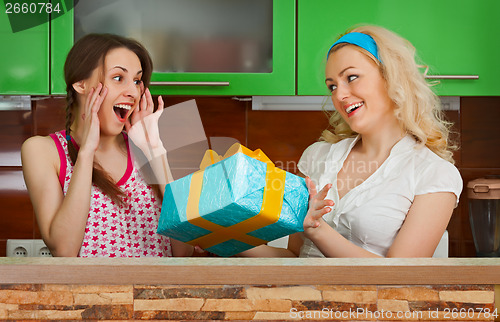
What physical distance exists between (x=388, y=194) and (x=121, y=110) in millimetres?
650

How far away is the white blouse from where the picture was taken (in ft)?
3.59

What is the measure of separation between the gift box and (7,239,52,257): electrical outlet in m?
1.25

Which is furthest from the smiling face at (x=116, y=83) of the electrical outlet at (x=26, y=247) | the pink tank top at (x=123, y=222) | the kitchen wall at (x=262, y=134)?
the electrical outlet at (x=26, y=247)

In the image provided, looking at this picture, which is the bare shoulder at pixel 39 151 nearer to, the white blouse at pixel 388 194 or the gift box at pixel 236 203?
the gift box at pixel 236 203

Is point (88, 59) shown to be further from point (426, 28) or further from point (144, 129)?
point (426, 28)

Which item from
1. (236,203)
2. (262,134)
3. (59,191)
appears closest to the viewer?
(236,203)

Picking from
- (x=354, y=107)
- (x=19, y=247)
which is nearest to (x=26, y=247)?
(x=19, y=247)

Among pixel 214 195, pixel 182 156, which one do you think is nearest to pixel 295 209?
pixel 214 195

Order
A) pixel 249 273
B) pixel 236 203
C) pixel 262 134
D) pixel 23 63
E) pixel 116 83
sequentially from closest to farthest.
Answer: pixel 249 273 → pixel 236 203 → pixel 116 83 → pixel 23 63 → pixel 262 134

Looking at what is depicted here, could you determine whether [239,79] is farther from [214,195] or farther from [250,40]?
[214,195]

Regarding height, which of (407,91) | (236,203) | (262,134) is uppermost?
(407,91)

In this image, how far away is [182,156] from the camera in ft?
6.88

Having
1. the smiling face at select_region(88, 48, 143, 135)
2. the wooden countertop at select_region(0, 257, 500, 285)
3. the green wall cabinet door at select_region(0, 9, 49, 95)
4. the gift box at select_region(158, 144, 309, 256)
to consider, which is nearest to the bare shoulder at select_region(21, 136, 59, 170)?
the smiling face at select_region(88, 48, 143, 135)

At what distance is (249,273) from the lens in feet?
1.95
